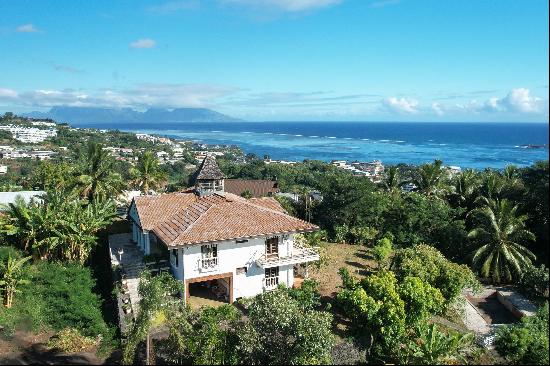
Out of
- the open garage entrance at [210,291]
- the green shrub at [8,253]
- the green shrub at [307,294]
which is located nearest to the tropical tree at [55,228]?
the green shrub at [8,253]

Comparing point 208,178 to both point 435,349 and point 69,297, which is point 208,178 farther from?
point 435,349

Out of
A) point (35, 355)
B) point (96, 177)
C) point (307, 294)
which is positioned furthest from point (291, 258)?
point (96, 177)

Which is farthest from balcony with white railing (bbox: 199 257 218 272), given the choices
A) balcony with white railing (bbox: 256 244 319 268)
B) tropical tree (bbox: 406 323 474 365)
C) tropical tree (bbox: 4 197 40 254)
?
tropical tree (bbox: 4 197 40 254)

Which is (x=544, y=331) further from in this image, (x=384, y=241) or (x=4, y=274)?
(x=4, y=274)

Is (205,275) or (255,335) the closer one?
(255,335)

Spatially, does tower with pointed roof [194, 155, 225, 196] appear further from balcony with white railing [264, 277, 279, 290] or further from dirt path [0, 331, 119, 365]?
dirt path [0, 331, 119, 365]

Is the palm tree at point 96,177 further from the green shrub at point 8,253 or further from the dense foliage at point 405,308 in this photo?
the dense foliage at point 405,308

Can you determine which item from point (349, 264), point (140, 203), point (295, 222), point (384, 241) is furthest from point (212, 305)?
point (384, 241)
